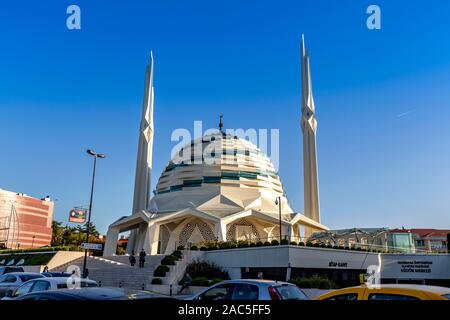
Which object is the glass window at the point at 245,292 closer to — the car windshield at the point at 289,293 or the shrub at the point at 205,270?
the car windshield at the point at 289,293

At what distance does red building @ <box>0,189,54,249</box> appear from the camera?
10875cm

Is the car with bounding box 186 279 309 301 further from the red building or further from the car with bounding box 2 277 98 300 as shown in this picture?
the red building

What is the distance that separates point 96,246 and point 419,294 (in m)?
20.6

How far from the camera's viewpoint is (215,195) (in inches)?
1991

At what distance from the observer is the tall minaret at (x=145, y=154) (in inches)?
2325

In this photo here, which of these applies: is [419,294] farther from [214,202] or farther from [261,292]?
[214,202]

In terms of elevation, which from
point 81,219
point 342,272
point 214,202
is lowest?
point 342,272

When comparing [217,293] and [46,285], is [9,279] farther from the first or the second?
[217,293]

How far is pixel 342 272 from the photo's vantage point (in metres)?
28.4

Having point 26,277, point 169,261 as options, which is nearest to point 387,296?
point 26,277

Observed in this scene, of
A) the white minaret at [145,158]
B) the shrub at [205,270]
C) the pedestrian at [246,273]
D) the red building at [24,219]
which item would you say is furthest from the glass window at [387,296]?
the red building at [24,219]

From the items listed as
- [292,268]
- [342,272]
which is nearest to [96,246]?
[292,268]

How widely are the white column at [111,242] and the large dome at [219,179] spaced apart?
575 cm

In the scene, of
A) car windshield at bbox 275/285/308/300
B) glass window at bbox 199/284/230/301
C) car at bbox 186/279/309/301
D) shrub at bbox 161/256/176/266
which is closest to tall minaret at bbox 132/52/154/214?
shrub at bbox 161/256/176/266
